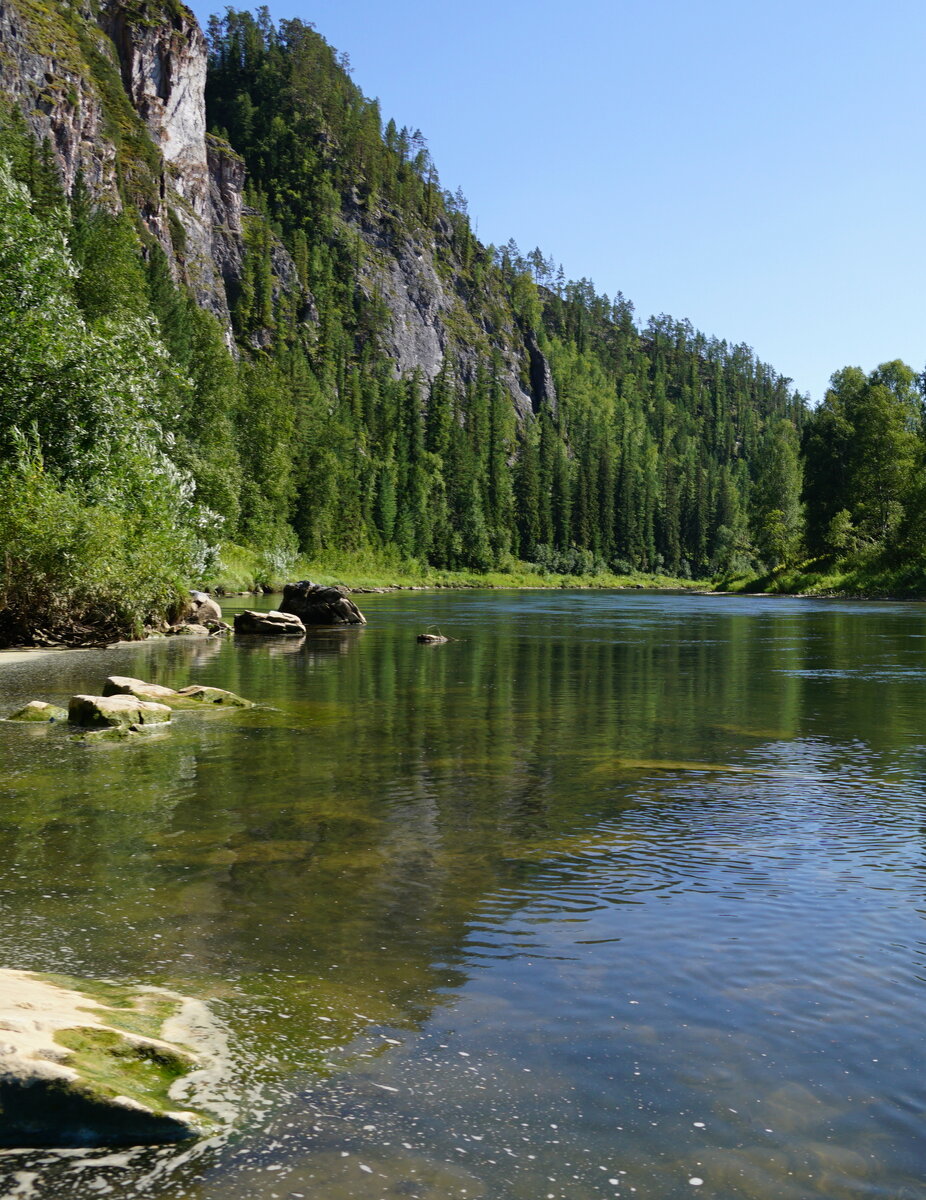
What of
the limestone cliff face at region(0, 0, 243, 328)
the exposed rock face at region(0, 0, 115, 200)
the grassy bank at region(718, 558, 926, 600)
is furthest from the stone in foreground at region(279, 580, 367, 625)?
the exposed rock face at region(0, 0, 115, 200)

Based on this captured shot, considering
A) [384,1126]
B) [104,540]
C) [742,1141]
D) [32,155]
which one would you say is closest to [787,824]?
[742,1141]

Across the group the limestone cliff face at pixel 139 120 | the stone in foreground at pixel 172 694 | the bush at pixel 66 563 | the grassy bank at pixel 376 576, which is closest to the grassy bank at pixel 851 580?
the grassy bank at pixel 376 576

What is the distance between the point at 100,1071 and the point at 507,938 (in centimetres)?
370

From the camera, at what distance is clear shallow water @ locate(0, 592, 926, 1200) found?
502 cm

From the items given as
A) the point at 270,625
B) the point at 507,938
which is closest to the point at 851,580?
the point at 270,625

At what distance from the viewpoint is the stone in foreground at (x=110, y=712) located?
17.7 meters

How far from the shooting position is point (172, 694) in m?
20.8

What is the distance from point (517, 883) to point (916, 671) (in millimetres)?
22820

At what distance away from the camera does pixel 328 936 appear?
8.10 metres

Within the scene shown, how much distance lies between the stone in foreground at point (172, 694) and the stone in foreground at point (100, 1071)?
A: 1421 centimetres

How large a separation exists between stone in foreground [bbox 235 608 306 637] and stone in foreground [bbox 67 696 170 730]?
988 inches

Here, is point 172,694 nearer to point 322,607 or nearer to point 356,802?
point 356,802

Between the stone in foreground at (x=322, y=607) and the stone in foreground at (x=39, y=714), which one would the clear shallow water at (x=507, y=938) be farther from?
the stone in foreground at (x=322, y=607)

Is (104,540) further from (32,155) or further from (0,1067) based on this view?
(32,155)
